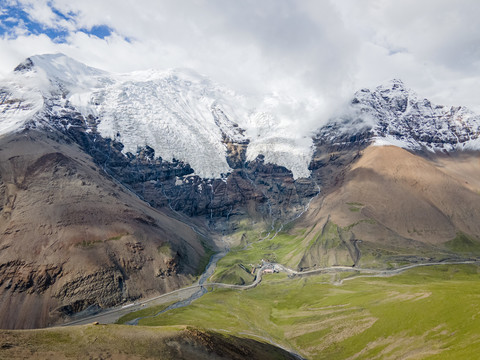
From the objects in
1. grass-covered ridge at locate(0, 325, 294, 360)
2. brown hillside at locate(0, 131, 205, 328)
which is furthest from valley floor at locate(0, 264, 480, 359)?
brown hillside at locate(0, 131, 205, 328)

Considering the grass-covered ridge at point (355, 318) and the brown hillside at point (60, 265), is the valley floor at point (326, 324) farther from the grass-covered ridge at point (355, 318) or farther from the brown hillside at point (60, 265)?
the brown hillside at point (60, 265)

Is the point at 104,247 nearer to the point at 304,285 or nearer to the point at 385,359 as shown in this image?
the point at 304,285

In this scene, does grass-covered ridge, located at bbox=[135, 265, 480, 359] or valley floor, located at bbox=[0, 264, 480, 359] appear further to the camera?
grass-covered ridge, located at bbox=[135, 265, 480, 359]

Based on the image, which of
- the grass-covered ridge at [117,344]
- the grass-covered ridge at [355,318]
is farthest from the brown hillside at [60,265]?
the grass-covered ridge at [117,344]

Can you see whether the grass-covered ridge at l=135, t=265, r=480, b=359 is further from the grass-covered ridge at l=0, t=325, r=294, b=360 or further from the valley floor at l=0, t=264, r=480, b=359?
the grass-covered ridge at l=0, t=325, r=294, b=360

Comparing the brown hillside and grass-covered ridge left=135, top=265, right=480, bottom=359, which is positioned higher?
the brown hillside

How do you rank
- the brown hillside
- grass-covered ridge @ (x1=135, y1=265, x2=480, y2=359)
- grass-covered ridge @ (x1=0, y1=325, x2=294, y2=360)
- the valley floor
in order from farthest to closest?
the brown hillside
grass-covered ridge @ (x1=135, y1=265, x2=480, y2=359)
the valley floor
grass-covered ridge @ (x1=0, y1=325, x2=294, y2=360)

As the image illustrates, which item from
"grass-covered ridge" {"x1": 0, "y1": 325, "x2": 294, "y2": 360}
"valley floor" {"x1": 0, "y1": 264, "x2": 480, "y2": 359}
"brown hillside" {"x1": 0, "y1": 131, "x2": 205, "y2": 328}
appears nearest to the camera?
"grass-covered ridge" {"x1": 0, "y1": 325, "x2": 294, "y2": 360}

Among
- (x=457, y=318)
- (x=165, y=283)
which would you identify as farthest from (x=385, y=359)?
(x=165, y=283)

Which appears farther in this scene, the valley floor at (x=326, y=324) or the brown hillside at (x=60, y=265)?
the brown hillside at (x=60, y=265)
